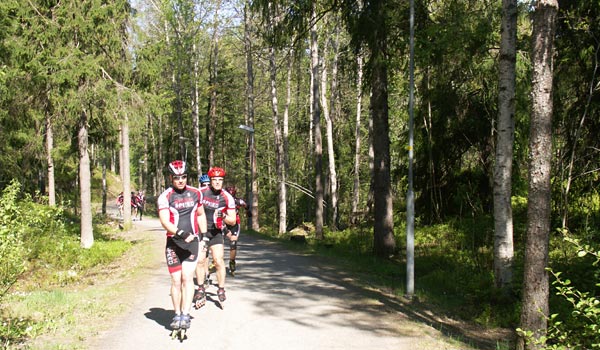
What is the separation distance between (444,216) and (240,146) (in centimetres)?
3140

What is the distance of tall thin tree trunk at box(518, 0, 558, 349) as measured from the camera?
247 inches

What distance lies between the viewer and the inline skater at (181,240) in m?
6.71

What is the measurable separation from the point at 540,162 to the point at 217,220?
5016 mm

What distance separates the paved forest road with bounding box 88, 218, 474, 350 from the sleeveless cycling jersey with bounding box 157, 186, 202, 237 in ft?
5.03

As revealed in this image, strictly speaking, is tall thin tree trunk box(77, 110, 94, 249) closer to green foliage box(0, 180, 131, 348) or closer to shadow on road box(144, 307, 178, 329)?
green foliage box(0, 180, 131, 348)

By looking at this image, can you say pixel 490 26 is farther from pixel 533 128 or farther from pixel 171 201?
pixel 171 201

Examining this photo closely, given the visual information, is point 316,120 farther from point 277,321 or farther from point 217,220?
point 277,321

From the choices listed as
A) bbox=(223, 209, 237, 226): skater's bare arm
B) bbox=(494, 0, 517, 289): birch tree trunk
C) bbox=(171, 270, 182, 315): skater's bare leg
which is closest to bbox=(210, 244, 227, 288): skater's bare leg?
bbox=(223, 209, 237, 226): skater's bare arm

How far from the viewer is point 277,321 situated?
793cm

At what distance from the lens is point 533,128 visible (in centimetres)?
636

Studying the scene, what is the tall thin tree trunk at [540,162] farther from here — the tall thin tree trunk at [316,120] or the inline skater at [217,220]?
the tall thin tree trunk at [316,120]

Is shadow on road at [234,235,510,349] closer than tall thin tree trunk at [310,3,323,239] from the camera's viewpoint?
Yes

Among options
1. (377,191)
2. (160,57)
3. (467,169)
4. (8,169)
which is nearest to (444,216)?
(467,169)

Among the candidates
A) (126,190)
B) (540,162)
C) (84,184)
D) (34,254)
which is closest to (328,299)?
(540,162)
